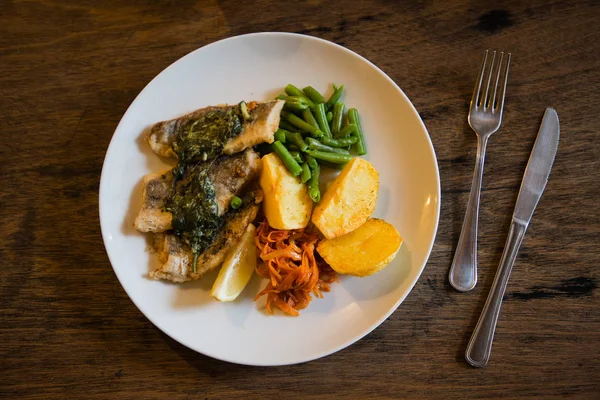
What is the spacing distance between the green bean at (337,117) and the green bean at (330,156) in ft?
0.61

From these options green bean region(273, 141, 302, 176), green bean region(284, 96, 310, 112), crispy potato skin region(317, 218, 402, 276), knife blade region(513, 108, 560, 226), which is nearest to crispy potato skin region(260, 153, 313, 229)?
green bean region(273, 141, 302, 176)

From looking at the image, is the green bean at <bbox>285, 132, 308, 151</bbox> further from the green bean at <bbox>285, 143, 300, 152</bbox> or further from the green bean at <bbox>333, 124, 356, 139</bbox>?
the green bean at <bbox>333, 124, 356, 139</bbox>

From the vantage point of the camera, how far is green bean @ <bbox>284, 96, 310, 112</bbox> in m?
3.07

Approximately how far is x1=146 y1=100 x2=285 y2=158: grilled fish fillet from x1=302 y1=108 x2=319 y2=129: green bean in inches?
6.6

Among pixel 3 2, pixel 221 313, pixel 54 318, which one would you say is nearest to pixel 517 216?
pixel 221 313

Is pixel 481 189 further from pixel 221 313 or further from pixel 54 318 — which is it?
pixel 54 318

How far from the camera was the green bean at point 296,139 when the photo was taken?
118 inches

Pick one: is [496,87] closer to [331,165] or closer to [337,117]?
[337,117]

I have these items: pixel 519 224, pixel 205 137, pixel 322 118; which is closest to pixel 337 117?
pixel 322 118

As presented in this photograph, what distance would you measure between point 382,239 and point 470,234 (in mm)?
690

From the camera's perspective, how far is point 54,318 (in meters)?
3.17

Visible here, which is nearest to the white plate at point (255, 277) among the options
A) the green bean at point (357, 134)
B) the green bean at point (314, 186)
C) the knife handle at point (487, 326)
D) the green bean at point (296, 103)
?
the green bean at point (357, 134)

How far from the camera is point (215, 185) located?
298cm

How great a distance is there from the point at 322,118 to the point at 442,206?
3.36ft
